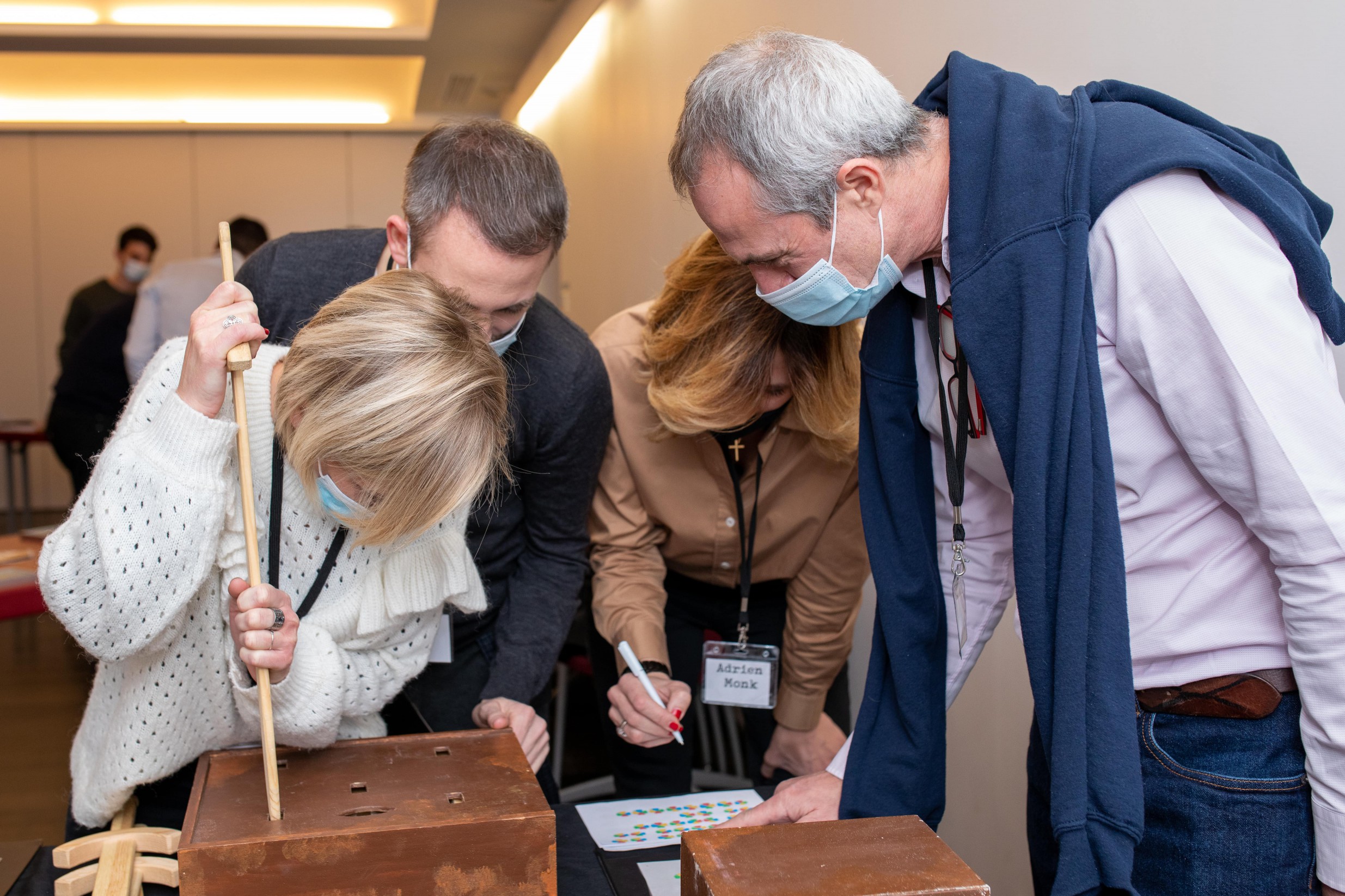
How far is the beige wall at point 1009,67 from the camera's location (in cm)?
118

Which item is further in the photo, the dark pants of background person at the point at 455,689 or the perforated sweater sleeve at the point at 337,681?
the dark pants of background person at the point at 455,689

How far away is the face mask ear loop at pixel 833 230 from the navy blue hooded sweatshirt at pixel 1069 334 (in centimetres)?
12

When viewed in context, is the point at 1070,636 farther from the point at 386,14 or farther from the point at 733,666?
the point at 386,14

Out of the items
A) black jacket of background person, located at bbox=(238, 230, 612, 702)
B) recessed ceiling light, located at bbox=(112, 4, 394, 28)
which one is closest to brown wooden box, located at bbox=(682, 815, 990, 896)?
black jacket of background person, located at bbox=(238, 230, 612, 702)

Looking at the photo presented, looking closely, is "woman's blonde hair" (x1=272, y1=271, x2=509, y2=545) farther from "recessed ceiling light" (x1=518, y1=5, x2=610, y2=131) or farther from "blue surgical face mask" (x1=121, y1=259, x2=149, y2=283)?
"blue surgical face mask" (x1=121, y1=259, x2=149, y2=283)

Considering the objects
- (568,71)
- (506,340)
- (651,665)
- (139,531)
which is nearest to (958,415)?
(506,340)

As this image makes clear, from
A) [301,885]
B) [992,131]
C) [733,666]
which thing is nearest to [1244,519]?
[992,131]

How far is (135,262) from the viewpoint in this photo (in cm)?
577

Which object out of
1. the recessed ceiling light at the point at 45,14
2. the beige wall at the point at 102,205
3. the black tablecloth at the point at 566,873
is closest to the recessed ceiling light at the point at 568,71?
the beige wall at the point at 102,205

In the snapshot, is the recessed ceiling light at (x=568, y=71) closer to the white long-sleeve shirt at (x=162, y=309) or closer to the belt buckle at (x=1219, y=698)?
the white long-sleeve shirt at (x=162, y=309)

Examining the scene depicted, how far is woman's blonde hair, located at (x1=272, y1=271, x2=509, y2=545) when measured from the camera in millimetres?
1060

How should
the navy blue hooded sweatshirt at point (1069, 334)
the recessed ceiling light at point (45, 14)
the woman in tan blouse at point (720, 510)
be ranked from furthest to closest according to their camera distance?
the recessed ceiling light at point (45, 14), the woman in tan blouse at point (720, 510), the navy blue hooded sweatshirt at point (1069, 334)

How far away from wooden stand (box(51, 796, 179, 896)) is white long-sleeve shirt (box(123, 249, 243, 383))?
3356 millimetres

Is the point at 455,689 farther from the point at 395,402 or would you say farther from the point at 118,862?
the point at 395,402
